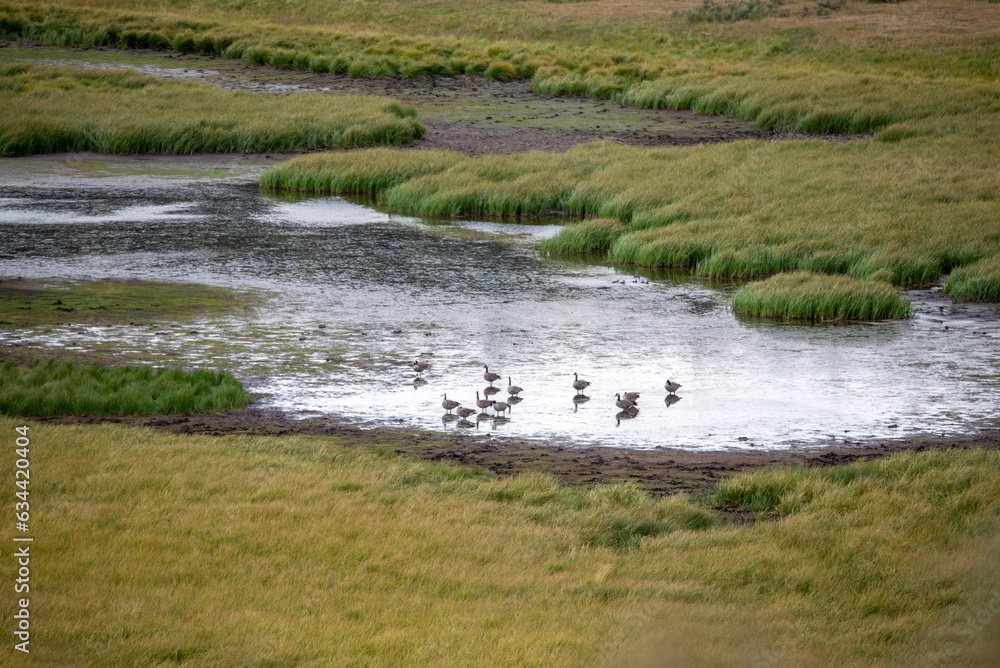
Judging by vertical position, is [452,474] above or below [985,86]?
below

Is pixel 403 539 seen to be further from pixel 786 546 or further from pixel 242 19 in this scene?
pixel 242 19

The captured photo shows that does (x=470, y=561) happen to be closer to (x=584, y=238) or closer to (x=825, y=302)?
(x=825, y=302)

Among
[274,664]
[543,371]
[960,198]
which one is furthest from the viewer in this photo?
[960,198]

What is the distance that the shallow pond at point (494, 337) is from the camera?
1157cm

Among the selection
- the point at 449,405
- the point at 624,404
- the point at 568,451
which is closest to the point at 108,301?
the point at 449,405

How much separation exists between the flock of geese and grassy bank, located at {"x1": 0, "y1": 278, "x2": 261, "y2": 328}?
5429 mm

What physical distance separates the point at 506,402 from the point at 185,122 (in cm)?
2147

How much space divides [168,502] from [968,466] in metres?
6.66

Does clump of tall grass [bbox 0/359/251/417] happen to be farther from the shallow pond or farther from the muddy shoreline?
the shallow pond

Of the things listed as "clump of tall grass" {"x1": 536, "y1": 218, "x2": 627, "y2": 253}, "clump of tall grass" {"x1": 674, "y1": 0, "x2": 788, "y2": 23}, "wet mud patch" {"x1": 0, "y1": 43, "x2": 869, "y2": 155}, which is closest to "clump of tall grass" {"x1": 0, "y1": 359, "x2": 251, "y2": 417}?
"clump of tall grass" {"x1": 536, "y1": 218, "x2": 627, "y2": 253}

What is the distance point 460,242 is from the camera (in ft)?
69.3

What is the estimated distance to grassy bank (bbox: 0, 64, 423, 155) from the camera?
96.2 feet

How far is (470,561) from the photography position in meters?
7.54

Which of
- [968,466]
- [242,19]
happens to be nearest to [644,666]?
[968,466]
